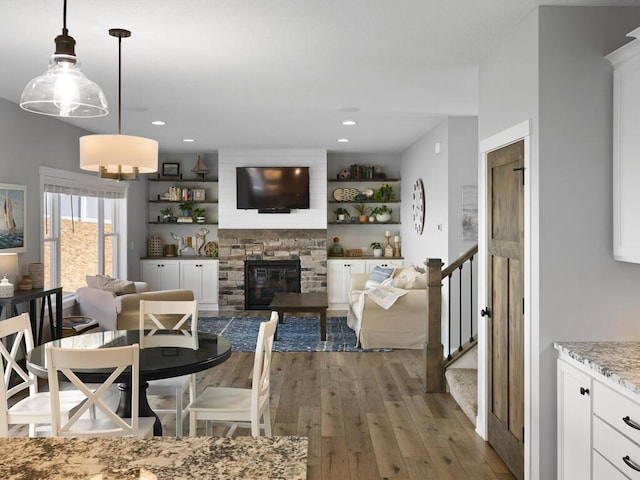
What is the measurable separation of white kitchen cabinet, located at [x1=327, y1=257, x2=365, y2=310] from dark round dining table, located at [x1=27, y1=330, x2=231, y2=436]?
553cm

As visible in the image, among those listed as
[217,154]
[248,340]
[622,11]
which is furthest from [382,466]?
[217,154]

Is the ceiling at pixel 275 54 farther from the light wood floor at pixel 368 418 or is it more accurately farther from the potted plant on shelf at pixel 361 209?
the potted plant on shelf at pixel 361 209

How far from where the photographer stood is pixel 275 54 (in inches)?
156

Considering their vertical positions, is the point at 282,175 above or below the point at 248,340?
above

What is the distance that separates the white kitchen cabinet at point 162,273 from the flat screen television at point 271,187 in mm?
1494

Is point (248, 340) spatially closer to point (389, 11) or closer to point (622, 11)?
point (389, 11)

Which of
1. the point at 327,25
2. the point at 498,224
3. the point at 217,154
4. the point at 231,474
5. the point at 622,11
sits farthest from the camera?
the point at 217,154

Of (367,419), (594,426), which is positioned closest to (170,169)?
(367,419)

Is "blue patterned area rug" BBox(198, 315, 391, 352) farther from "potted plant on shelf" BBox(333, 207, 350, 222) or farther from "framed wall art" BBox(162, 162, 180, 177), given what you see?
"framed wall art" BBox(162, 162, 180, 177)

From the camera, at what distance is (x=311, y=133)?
300 inches

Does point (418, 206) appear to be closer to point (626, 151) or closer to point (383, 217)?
point (383, 217)

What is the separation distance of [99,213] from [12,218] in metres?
2.70

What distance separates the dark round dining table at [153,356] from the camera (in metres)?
2.94

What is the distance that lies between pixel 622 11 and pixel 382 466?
2.82 m
